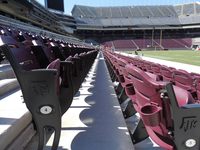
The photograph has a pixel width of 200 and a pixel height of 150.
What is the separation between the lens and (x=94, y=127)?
2232 millimetres

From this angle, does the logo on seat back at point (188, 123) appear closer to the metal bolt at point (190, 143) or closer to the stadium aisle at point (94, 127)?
the metal bolt at point (190, 143)

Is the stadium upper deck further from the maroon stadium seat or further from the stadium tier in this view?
the maroon stadium seat

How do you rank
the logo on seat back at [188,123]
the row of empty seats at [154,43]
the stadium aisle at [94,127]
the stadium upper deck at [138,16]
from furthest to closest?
the stadium upper deck at [138,16], the row of empty seats at [154,43], the stadium aisle at [94,127], the logo on seat back at [188,123]

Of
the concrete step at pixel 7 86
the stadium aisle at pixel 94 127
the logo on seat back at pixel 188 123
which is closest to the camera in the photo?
the logo on seat back at pixel 188 123

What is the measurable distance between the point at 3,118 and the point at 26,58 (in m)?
0.37

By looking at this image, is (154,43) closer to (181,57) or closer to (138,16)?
(138,16)

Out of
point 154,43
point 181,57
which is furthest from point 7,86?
point 154,43

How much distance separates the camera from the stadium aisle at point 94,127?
6.20ft

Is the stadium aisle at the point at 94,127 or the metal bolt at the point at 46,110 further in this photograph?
the stadium aisle at the point at 94,127

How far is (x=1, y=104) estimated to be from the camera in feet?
6.77

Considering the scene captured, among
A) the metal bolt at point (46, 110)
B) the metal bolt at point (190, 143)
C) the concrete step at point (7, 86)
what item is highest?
the metal bolt at point (46, 110)

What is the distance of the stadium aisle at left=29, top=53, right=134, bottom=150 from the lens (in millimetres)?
1891

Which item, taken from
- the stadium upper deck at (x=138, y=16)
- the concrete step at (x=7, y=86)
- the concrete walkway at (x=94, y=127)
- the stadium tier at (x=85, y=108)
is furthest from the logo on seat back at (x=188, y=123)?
the stadium upper deck at (x=138, y=16)

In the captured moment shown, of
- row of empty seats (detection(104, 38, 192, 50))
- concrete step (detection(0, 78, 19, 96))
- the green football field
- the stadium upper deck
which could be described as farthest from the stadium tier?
the stadium upper deck
